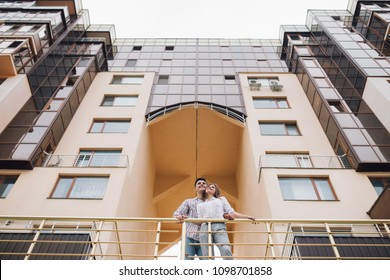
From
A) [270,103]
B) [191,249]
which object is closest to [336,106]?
[270,103]

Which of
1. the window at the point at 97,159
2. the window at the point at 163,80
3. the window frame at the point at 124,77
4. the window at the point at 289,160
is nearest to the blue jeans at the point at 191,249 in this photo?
the window at the point at 289,160

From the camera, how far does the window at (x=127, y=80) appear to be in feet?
78.5

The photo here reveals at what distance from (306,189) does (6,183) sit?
45.0 feet

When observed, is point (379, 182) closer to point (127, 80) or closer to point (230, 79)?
point (230, 79)

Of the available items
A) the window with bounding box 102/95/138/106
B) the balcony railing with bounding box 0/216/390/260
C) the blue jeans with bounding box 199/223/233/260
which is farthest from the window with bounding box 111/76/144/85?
the blue jeans with bounding box 199/223/233/260

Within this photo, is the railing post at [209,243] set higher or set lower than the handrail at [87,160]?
lower

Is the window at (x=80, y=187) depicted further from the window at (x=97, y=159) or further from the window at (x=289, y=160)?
the window at (x=289, y=160)

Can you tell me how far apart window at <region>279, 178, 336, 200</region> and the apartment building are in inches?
2.2

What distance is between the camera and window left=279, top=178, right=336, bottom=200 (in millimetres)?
12938

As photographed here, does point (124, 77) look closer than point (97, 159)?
No

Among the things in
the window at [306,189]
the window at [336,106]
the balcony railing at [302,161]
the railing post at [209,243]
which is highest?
the window at [336,106]

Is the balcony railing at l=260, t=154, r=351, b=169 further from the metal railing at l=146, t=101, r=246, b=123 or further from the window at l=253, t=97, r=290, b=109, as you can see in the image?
the window at l=253, t=97, r=290, b=109

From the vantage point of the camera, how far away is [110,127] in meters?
18.8

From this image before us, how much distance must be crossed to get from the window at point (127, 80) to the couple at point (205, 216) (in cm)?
1823
